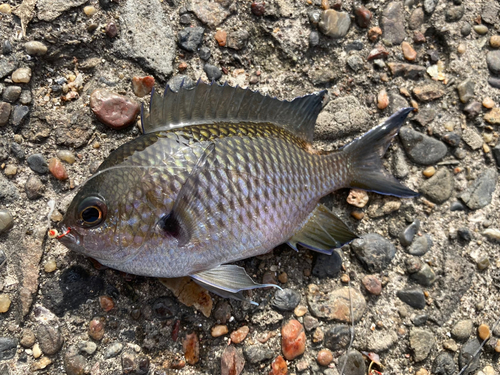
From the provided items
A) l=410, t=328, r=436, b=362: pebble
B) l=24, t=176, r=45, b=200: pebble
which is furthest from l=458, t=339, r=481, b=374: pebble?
l=24, t=176, r=45, b=200: pebble

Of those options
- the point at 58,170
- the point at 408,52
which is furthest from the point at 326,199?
the point at 58,170

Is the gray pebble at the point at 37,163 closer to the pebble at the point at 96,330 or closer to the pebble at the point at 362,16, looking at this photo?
the pebble at the point at 96,330

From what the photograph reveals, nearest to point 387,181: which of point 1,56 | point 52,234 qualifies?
point 52,234

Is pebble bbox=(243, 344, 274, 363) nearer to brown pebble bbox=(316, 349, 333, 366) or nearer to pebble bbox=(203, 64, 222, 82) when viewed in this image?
brown pebble bbox=(316, 349, 333, 366)

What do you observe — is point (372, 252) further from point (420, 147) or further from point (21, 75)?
point (21, 75)

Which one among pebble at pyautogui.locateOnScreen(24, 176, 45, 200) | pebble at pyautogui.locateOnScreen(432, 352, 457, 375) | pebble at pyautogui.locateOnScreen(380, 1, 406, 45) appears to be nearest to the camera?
pebble at pyautogui.locateOnScreen(24, 176, 45, 200)
